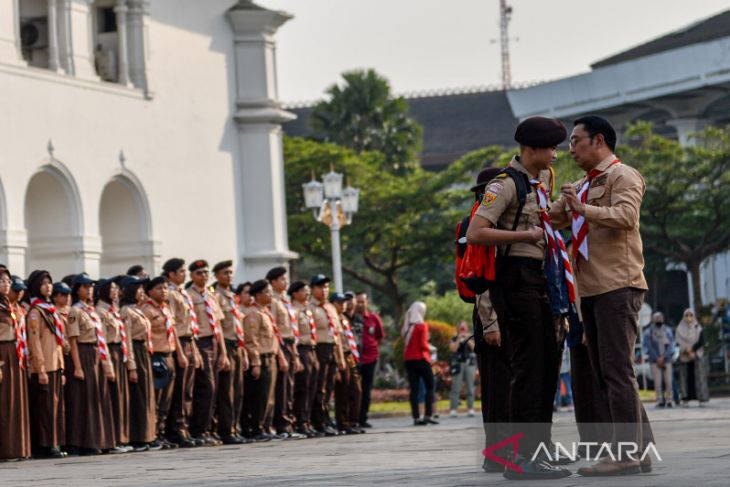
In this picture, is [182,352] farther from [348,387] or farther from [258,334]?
[348,387]

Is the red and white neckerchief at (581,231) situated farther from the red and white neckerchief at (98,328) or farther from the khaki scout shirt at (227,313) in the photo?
the khaki scout shirt at (227,313)

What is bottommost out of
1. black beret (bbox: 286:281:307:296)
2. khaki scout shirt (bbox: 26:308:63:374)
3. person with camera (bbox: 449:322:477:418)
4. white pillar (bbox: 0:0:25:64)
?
person with camera (bbox: 449:322:477:418)

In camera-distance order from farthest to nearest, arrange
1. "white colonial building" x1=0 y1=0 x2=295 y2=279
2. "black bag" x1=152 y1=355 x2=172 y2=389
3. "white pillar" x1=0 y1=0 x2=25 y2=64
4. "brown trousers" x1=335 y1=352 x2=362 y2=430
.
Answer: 1. "white colonial building" x1=0 y1=0 x2=295 y2=279
2. "white pillar" x1=0 y1=0 x2=25 y2=64
3. "brown trousers" x1=335 y1=352 x2=362 y2=430
4. "black bag" x1=152 y1=355 x2=172 y2=389

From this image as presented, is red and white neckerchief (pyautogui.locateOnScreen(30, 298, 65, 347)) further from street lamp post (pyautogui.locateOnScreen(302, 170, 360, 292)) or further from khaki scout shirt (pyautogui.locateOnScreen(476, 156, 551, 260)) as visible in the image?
street lamp post (pyautogui.locateOnScreen(302, 170, 360, 292))

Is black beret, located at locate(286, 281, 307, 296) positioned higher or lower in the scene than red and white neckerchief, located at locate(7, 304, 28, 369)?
higher

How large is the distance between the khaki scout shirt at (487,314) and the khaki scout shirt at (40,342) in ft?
27.8

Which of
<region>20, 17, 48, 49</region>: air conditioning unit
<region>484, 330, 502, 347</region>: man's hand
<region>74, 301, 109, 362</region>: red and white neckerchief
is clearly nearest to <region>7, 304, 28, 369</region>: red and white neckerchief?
<region>74, 301, 109, 362</region>: red and white neckerchief

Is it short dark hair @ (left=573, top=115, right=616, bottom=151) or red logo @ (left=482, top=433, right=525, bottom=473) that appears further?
short dark hair @ (left=573, top=115, right=616, bottom=151)

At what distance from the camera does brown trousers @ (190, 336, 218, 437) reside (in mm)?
20703

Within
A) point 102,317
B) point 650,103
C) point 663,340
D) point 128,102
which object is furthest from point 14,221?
point 650,103

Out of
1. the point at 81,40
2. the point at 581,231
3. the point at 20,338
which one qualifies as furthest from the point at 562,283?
the point at 81,40

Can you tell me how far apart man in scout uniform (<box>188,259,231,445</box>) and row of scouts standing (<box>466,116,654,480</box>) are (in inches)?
421

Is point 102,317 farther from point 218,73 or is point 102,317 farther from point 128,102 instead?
point 218,73

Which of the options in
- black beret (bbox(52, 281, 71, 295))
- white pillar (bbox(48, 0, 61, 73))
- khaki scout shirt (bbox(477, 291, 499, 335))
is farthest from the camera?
white pillar (bbox(48, 0, 61, 73))
